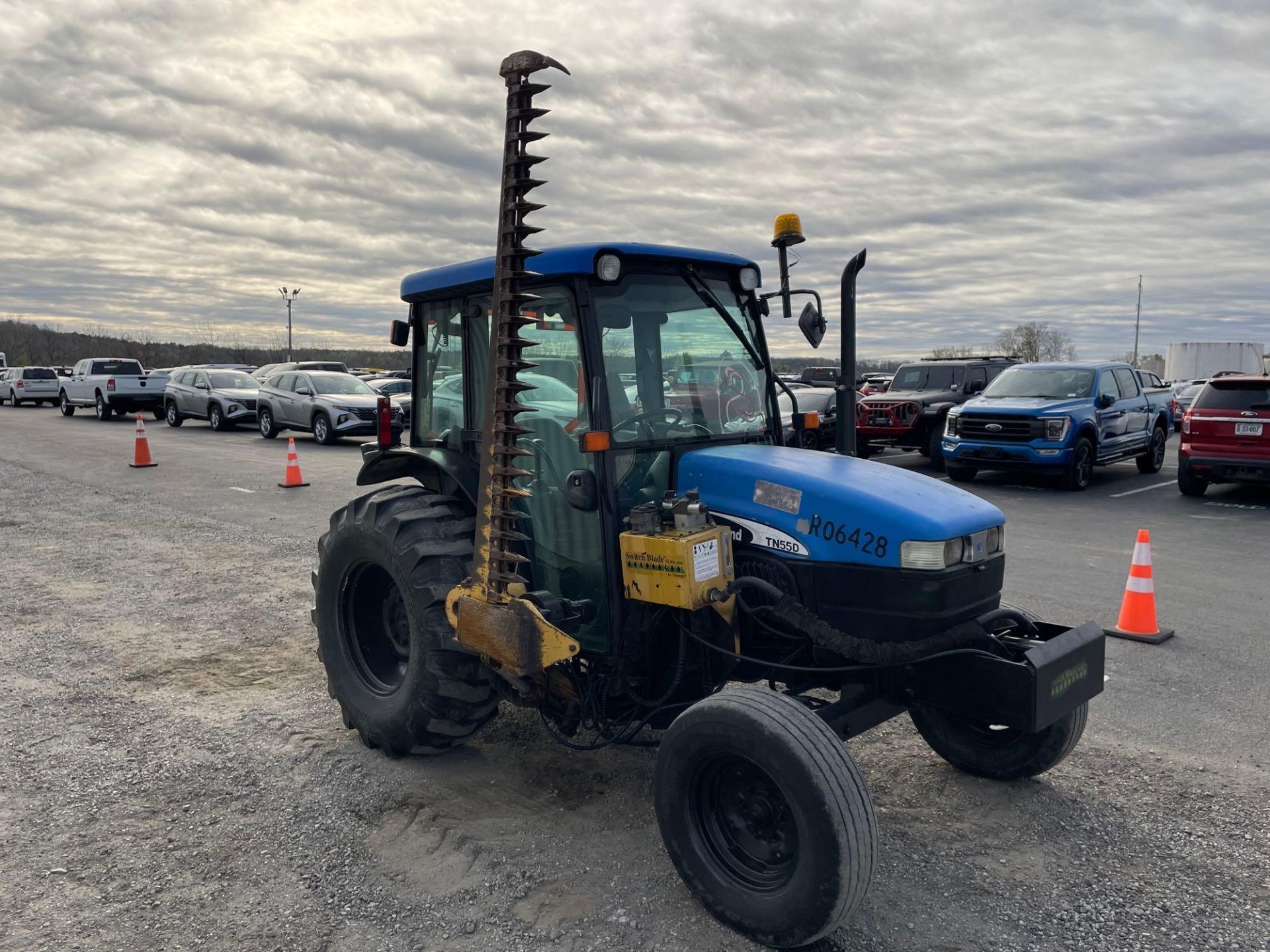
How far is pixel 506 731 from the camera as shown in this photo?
470 cm

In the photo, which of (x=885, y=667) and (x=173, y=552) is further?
(x=173, y=552)

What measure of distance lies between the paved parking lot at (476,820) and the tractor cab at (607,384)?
0.92m

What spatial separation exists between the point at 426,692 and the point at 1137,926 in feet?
9.13

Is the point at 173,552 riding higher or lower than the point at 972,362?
lower

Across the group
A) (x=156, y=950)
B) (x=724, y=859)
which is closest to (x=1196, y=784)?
(x=724, y=859)

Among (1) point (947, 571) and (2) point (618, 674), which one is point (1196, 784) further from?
(2) point (618, 674)

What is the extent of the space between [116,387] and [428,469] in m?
27.5

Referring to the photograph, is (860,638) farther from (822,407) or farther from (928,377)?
(928,377)

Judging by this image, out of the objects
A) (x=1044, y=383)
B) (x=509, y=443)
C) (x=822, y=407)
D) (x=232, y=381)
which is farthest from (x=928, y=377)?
(x=232, y=381)

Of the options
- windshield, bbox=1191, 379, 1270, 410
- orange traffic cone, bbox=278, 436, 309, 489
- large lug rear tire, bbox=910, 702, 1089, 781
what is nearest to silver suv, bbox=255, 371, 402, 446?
orange traffic cone, bbox=278, 436, 309, 489

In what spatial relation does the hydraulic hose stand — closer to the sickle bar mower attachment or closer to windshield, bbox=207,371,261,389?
the sickle bar mower attachment

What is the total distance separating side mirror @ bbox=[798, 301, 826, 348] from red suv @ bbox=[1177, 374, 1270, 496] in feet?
36.8

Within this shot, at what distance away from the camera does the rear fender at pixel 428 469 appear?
4375mm

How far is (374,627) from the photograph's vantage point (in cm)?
475
